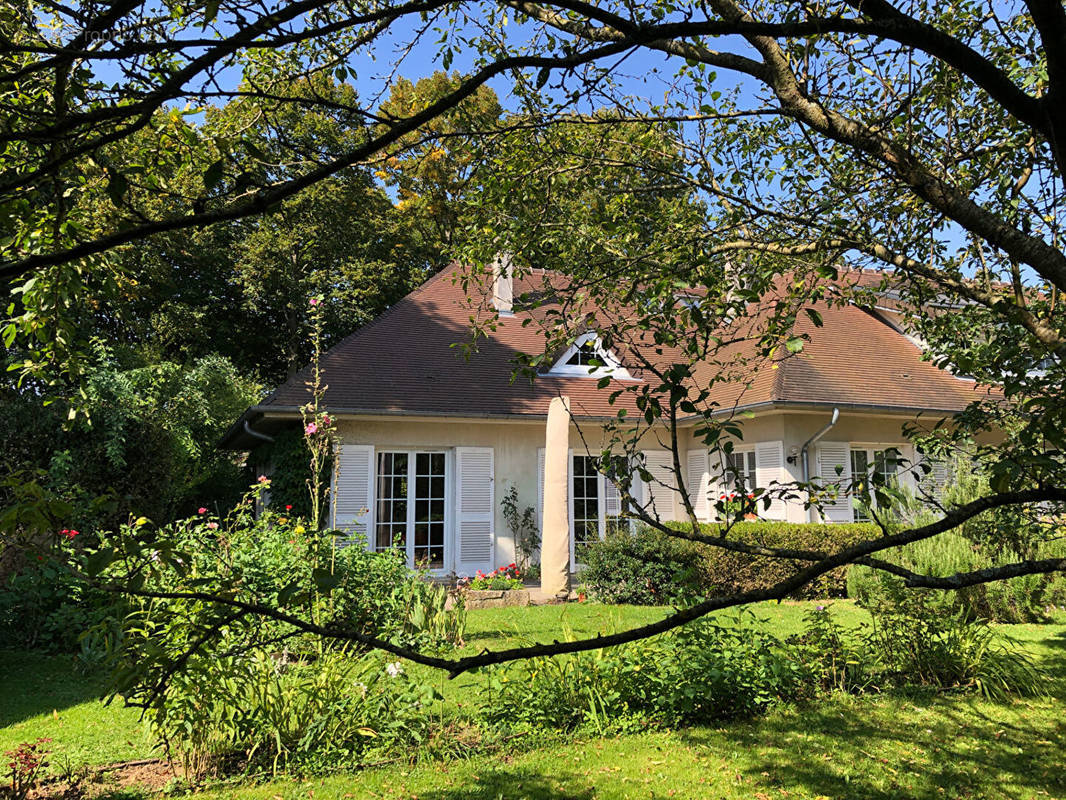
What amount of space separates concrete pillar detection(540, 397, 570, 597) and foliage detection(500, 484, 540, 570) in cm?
251

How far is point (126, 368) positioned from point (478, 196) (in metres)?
14.3

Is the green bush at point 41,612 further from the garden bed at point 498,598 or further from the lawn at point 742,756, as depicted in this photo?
→ the garden bed at point 498,598

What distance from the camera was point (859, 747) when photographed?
181 inches

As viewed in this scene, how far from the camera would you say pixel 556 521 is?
10.1 meters

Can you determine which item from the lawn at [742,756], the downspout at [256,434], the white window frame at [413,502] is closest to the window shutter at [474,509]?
the white window frame at [413,502]

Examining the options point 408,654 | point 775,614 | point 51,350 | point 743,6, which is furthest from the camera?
point 775,614

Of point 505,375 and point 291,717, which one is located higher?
point 505,375

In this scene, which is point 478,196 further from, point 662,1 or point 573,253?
point 662,1

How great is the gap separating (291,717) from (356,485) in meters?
7.55

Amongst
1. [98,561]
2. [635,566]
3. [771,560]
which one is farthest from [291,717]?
[771,560]

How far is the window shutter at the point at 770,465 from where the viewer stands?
40.0 feet

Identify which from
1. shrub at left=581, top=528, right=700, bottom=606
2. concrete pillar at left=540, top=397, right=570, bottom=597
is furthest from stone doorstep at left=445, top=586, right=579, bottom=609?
shrub at left=581, top=528, right=700, bottom=606

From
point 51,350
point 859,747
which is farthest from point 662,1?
point 859,747

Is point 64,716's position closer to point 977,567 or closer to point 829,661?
point 829,661
